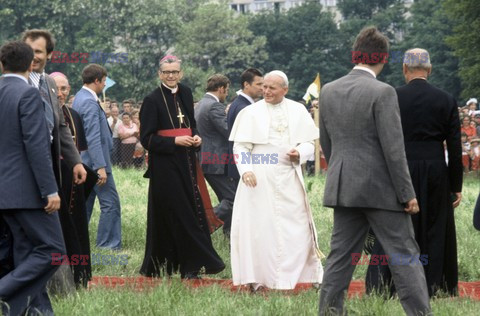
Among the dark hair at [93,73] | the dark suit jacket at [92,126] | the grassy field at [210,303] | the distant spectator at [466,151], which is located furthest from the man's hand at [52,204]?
the distant spectator at [466,151]

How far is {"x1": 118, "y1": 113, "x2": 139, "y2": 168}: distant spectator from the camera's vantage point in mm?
25344

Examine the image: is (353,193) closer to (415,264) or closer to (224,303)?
(415,264)

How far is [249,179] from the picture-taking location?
377 inches

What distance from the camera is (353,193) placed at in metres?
7.05

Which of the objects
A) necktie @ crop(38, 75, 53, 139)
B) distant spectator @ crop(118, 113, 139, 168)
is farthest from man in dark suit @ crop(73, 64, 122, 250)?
distant spectator @ crop(118, 113, 139, 168)

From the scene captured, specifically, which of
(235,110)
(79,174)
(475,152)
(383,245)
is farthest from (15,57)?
(475,152)

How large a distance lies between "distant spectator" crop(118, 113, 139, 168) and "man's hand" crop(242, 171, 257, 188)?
15928 mm

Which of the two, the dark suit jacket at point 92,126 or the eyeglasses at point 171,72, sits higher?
the eyeglasses at point 171,72

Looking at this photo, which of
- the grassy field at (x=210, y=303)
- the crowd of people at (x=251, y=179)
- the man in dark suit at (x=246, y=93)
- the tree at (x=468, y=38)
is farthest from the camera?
the tree at (x=468, y=38)

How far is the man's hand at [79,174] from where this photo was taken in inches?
332

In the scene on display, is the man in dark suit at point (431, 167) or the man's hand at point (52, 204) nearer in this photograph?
the man's hand at point (52, 204)

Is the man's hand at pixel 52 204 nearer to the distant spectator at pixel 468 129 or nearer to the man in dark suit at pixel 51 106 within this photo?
the man in dark suit at pixel 51 106

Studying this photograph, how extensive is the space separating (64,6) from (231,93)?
13.9 m

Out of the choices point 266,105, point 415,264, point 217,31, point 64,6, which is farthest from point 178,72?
point 217,31
